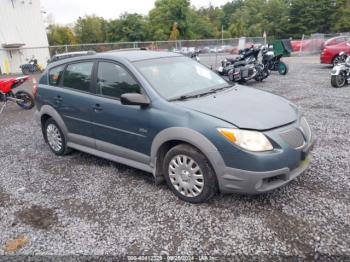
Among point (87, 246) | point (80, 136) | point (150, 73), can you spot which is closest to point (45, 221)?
point (87, 246)

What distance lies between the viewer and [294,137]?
10.8 feet

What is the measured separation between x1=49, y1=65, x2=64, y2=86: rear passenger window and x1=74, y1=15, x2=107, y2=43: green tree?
62022mm

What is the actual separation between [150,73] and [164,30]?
227 feet

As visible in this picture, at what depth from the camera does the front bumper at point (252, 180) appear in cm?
309

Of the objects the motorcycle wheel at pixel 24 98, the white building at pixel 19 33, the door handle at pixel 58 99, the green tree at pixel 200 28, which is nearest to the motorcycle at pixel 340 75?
the door handle at pixel 58 99

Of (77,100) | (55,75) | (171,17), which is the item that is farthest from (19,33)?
(171,17)

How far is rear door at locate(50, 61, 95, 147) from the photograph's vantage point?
447cm

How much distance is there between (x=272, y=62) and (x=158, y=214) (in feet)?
38.9

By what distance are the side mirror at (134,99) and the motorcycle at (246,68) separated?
27.6 ft

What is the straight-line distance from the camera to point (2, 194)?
13.6ft

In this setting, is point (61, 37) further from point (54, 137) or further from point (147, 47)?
point (54, 137)

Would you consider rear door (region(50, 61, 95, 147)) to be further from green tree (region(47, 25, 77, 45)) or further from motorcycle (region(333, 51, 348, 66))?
green tree (region(47, 25, 77, 45))

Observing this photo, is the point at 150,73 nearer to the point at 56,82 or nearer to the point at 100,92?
the point at 100,92

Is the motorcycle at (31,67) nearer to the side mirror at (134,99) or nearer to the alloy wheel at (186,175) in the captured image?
the side mirror at (134,99)
